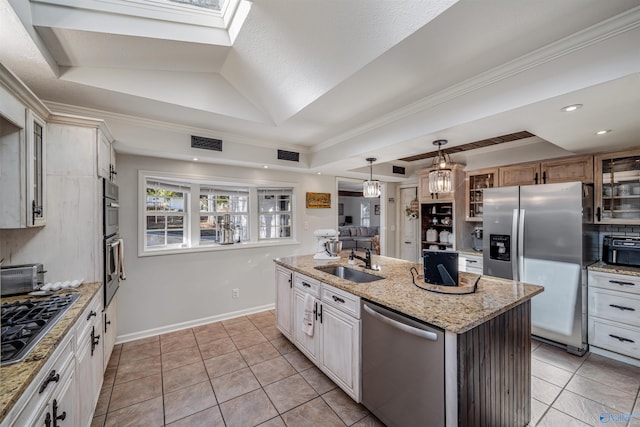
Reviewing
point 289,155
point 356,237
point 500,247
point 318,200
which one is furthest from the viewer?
point 356,237

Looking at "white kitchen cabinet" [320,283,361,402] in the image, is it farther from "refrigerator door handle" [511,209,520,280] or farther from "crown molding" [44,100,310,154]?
"refrigerator door handle" [511,209,520,280]

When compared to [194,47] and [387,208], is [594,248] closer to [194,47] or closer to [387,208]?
[387,208]

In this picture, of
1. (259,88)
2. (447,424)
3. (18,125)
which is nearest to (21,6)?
(18,125)

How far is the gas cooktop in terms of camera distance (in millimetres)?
1159

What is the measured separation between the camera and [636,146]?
273 centimetres

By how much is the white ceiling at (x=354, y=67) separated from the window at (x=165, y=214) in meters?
0.65

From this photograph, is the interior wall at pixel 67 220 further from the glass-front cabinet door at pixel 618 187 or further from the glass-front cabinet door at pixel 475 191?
the glass-front cabinet door at pixel 618 187

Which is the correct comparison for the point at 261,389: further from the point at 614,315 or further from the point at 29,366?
the point at 614,315

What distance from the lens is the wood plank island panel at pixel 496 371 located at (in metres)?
1.38

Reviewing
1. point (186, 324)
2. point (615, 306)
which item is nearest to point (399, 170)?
point (615, 306)

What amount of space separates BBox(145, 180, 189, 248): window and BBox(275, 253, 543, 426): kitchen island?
2632 mm

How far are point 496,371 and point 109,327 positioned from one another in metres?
3.33

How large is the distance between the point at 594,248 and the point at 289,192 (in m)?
4.16

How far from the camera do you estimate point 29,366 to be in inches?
42.0
